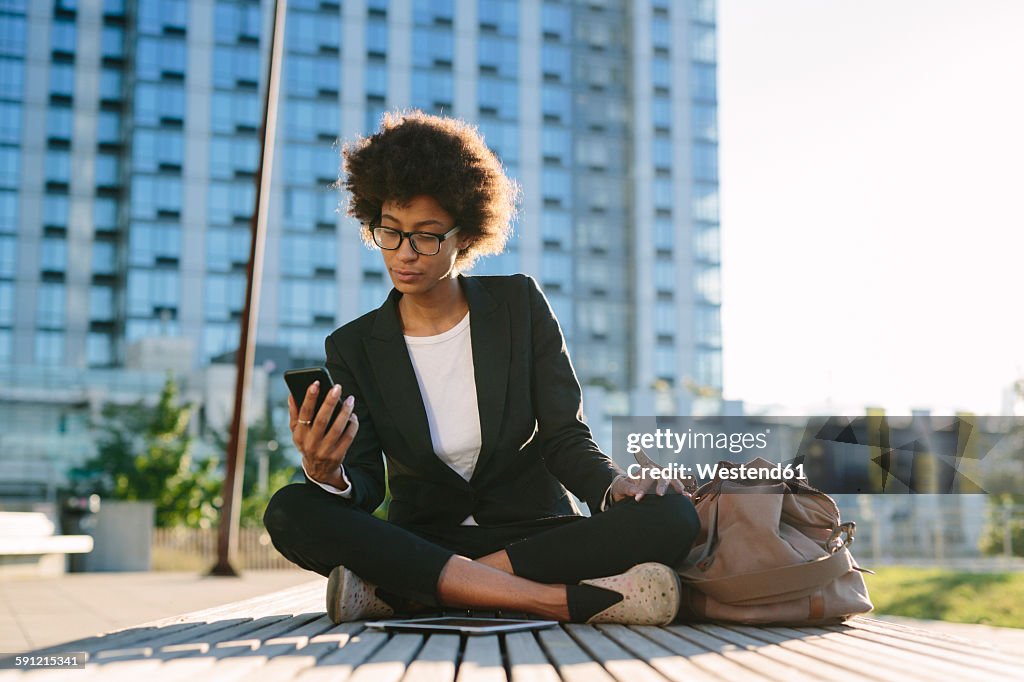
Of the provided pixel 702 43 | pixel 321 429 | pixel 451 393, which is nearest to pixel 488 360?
pixel 451 393

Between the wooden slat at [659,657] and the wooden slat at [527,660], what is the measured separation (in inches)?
7.5

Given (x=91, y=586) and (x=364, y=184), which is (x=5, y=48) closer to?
(x=91, y=586)

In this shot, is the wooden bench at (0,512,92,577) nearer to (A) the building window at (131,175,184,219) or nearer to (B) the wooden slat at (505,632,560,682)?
(B) the wooden slat at (505,632,560,682)

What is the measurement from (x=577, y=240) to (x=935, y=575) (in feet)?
138

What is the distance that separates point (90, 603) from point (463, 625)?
262 inches

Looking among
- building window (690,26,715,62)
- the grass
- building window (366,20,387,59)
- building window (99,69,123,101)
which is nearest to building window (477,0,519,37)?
Answer: building window (366,20,387,59)

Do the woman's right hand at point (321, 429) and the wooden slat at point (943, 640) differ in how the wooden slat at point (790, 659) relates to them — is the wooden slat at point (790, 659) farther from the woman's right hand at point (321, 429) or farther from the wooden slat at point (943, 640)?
the woman's right hand at point (321, 429)

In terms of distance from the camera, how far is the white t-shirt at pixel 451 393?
3467 millimetres

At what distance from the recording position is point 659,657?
2.08 metres

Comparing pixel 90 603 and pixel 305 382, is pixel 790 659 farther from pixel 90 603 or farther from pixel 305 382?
pixel 90 603

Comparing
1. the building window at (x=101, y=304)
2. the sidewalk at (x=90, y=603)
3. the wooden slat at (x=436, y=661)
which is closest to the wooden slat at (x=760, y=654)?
the wooden slat at (x=436, y=661)

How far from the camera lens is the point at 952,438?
54.4ft

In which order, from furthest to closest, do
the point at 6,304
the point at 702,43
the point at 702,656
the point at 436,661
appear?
the point at 702,43 → the point at 6,304 → the point at 702,656 → the point at 436,661

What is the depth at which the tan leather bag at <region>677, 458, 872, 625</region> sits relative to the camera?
2826mm
